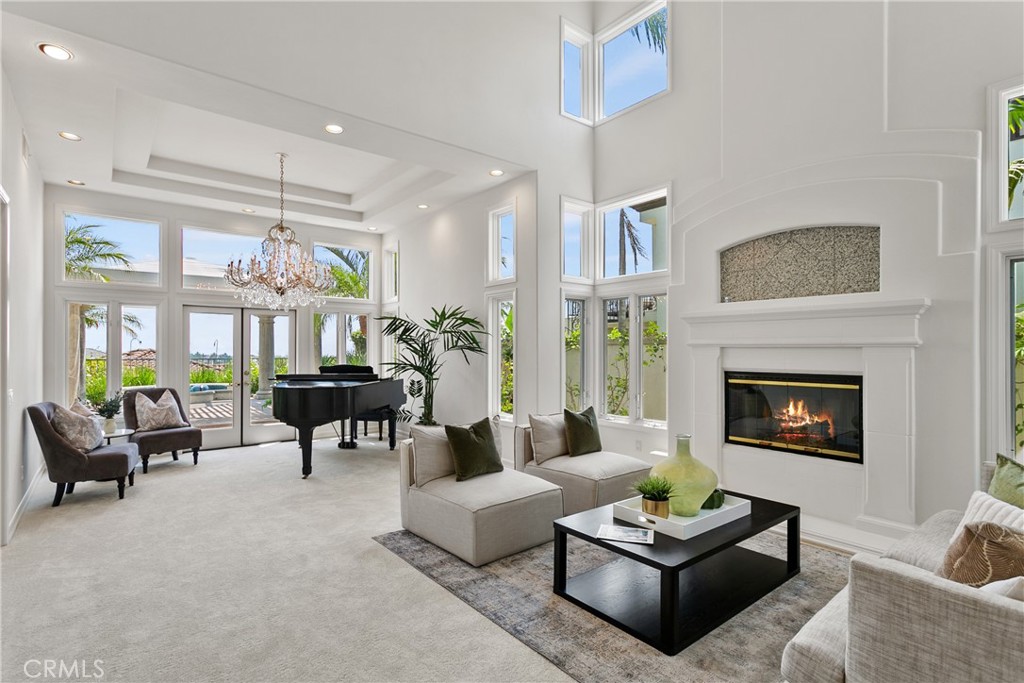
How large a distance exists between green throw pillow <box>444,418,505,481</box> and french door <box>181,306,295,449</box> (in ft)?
15.6

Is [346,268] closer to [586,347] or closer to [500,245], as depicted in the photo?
[500,245]

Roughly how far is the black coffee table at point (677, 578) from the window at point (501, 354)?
335 cm

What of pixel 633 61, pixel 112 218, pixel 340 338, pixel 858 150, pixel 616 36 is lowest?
pixel 340 338

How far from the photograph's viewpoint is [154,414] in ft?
20.1

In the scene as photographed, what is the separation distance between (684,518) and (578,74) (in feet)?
17.8

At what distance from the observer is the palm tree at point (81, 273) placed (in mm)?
6438

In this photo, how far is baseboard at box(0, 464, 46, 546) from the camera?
3.79 meters

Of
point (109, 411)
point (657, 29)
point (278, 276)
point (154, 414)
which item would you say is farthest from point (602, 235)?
point (109, 411)

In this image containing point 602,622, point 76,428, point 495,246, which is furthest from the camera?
point 495,246

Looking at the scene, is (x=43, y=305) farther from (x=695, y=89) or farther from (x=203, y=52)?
(x=695, y=89)

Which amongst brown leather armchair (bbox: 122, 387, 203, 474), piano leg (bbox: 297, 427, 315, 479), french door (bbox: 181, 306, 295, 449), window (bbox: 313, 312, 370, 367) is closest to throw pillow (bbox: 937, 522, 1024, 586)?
piano leg (bbox: 297, 427, 315, 479)

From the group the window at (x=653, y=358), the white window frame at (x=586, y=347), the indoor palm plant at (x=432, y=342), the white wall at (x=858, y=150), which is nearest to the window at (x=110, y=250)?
the indoor palm plant at (x=432, y=342)

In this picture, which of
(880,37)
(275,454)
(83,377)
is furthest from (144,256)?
(880,37)

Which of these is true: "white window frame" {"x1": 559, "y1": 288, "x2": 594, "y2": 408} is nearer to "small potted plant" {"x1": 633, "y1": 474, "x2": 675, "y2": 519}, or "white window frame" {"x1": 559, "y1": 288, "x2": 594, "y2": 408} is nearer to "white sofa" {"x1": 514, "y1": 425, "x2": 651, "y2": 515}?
"white sofa" {"x1": 514, "y1": 425, "x2": 651, "y2": 515}
